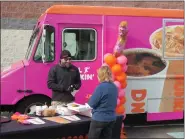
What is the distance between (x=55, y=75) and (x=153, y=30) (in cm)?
270

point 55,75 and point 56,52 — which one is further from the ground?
point 56,52

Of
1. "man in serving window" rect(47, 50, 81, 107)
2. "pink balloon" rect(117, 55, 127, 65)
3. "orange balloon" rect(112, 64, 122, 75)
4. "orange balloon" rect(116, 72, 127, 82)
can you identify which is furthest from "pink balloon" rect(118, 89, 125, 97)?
"man in serving window" rect(47, 50, 81, 107)

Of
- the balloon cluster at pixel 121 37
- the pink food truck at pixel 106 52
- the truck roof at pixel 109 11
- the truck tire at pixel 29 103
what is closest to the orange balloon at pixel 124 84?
the pink food truck at pixel 106 52

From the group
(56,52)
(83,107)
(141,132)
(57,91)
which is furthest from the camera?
(141,132)

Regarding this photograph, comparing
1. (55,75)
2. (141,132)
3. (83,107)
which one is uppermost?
(55,75)

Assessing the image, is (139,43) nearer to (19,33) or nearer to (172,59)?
(172,59)

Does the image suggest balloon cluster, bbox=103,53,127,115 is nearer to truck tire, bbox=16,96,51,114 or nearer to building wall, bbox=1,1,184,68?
truck tire, bbox=16,96,51,114

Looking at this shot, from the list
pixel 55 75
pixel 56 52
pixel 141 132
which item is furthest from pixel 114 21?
pixel 141 132

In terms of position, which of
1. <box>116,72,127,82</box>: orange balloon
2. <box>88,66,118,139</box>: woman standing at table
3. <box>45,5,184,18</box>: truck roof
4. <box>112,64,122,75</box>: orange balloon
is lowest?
<box>88,66,118,139</box>: woman standing at table

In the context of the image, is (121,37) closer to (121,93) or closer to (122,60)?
(122,60)

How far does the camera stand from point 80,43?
24.0 feet

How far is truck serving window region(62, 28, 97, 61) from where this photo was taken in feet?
23.7

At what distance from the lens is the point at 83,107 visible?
5250 mm

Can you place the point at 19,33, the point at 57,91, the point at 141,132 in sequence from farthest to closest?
the point at 19,33 < the point at 141,132 < the point at 57,91
